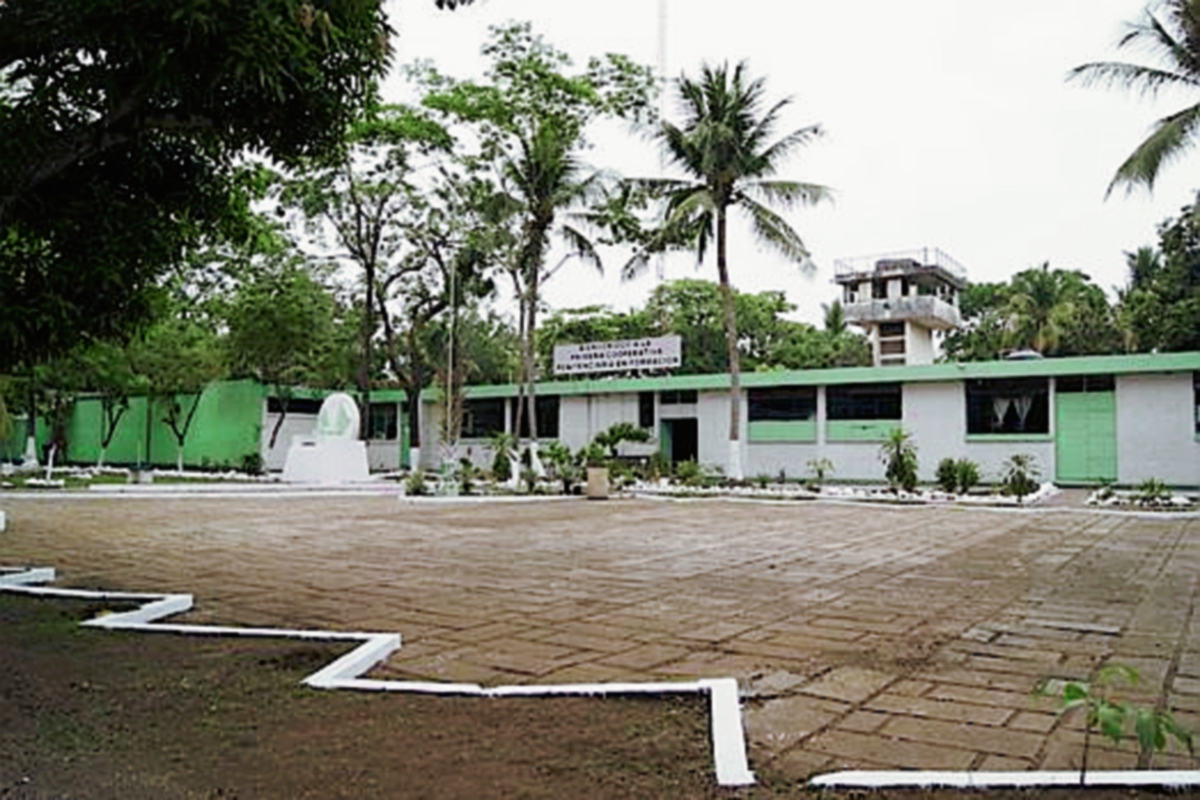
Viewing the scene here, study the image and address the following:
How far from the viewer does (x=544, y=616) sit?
18.7 ft

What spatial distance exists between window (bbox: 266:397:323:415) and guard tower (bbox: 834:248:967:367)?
65.8 ft

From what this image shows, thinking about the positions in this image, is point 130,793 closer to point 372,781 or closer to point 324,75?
point 372,781

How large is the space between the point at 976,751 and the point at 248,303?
24.9m

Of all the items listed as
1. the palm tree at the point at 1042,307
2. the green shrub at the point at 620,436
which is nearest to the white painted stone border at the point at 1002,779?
the green shrub at the point at 620,436

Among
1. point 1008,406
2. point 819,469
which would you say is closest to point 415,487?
point 819,469

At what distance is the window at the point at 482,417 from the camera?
31.0 metres

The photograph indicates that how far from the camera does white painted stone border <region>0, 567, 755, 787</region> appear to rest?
10.3 feet

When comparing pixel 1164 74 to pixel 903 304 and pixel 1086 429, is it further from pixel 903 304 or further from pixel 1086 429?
pixel 903 304

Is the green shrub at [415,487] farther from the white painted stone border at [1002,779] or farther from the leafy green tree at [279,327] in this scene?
the white painted stone border at [1002,779]

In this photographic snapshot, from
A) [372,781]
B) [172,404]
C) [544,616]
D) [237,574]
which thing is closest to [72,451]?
[172,404]

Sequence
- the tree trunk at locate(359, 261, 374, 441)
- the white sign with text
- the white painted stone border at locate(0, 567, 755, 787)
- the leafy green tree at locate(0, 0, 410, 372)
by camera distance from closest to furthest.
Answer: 1. the white painted stone border at locate(0, 567, 755, 787)
2. the leafy green tree at locate(0, 0, 410, 372)
3. the white sign with text
4. the tree trunk at locate(359, 261, 374, 441)

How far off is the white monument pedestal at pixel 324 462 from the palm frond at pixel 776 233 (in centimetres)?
1102

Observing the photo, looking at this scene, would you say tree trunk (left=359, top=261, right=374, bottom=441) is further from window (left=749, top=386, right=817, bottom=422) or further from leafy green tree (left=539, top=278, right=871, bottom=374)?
window (left=749, top=386, right=817, bottom=422)

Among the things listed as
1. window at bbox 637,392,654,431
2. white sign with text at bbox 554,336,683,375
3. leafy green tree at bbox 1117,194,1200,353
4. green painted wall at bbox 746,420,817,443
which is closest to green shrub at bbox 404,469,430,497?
white sign with text at bbox 554,336,683,375
